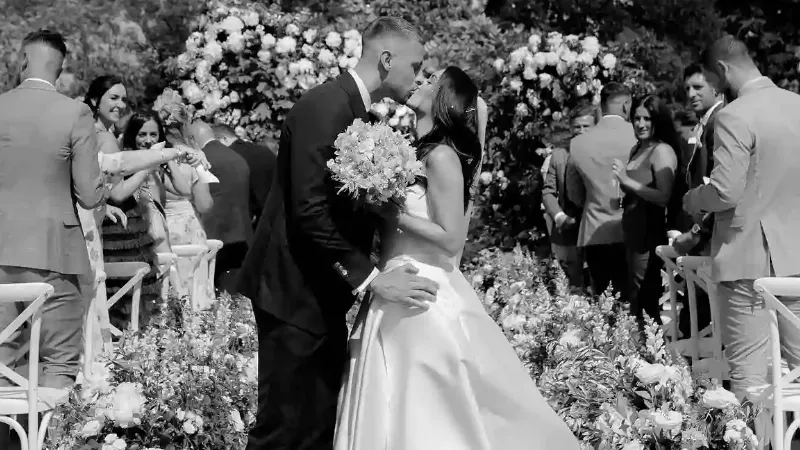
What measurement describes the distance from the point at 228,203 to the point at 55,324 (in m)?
3.22

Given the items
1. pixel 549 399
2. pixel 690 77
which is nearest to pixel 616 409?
pixel 549 399

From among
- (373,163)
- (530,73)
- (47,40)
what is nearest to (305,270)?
(373,163)

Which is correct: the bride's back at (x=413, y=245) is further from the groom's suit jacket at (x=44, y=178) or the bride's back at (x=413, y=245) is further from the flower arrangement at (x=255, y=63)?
the flower arrangement at (x=255, y=63)

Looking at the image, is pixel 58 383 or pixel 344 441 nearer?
pixel 344 441

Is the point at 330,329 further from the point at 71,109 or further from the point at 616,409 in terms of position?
the point at 71,109

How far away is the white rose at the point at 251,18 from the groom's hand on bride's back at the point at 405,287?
19.8 feet

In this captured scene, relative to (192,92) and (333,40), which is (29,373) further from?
(333,40)

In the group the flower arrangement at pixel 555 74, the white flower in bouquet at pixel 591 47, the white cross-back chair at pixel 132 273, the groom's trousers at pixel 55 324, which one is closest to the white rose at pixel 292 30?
the flower arrangement at pixel 555 74

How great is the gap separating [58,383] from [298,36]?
516 centimetres

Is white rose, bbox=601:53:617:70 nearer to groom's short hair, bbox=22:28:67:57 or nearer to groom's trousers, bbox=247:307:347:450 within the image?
groom's short hair, bbox=22:28:67:57

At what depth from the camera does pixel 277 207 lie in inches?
159

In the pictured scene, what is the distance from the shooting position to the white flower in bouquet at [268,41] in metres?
9.66

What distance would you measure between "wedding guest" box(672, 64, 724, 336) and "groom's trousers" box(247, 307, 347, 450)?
239cm

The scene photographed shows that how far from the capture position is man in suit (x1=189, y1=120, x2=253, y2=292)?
8336 millimetres
